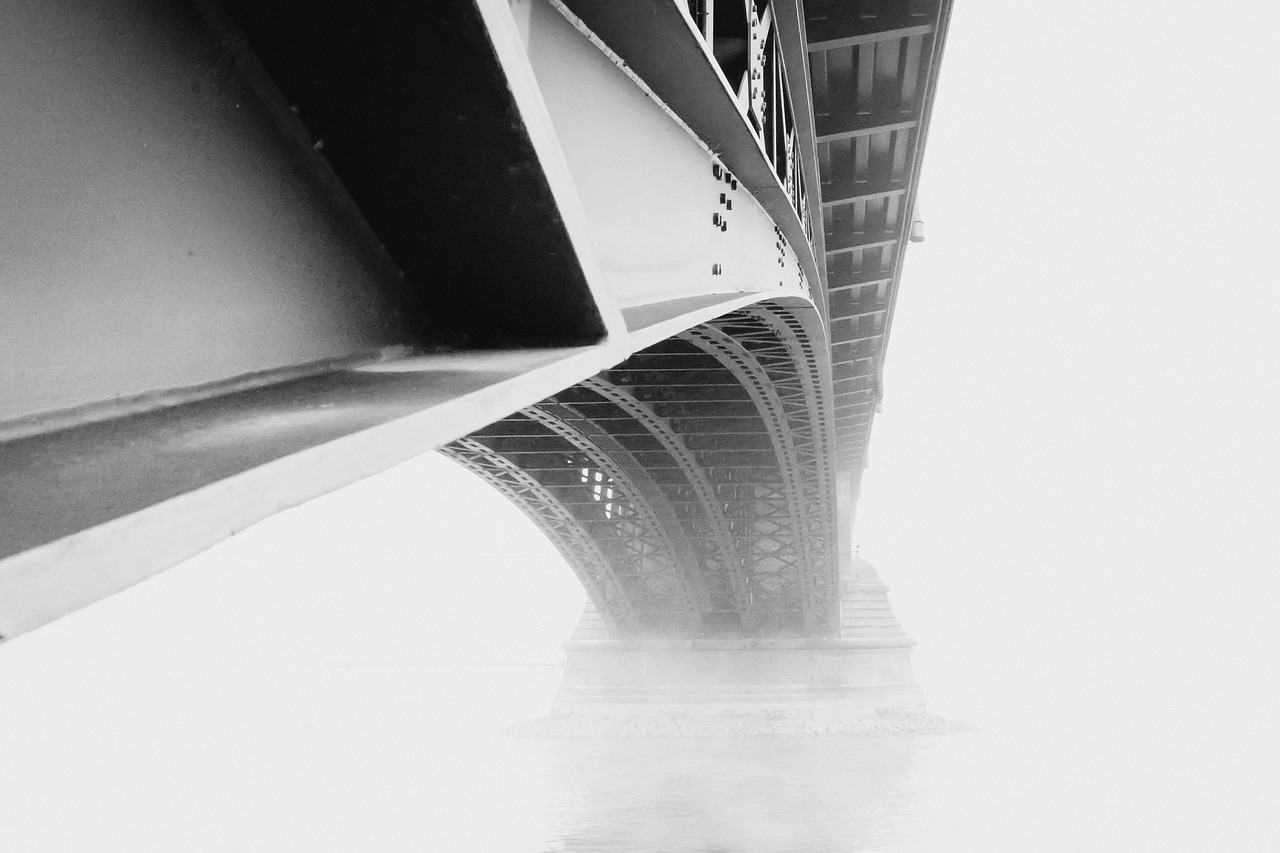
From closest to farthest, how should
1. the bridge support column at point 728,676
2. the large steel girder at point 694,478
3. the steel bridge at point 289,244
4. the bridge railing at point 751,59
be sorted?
1. the steel bridge at point 289,244
2. the bridge railing at point 751,59
3. the large steel girder at point 694,478
4. the bridge support column at point 728,676

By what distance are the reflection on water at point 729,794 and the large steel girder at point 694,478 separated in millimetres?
4658

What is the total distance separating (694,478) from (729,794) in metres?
7.41

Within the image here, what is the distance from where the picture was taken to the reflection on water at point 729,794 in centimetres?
2241

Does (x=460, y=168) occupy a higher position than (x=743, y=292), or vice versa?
(x=460, y=168)

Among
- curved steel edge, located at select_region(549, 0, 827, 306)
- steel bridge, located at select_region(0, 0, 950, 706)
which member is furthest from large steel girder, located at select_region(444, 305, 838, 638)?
steel bridge, located at select_region(0, 0, 950, 706)

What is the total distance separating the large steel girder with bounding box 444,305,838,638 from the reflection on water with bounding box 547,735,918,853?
4658 millimetres

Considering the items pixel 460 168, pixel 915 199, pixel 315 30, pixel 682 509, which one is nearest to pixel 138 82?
pixel 315 30

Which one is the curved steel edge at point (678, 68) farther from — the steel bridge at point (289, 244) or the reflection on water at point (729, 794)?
the reflection on water at point (729, 794)

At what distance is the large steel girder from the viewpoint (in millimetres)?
24234

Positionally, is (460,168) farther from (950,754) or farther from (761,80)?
(950,754)

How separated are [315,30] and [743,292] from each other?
631 centimetres

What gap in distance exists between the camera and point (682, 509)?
35250mm

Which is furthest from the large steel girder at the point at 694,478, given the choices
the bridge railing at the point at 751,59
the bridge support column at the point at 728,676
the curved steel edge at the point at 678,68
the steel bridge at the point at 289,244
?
the steel bridge at the point at 289,244

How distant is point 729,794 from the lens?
2869 centimetres
